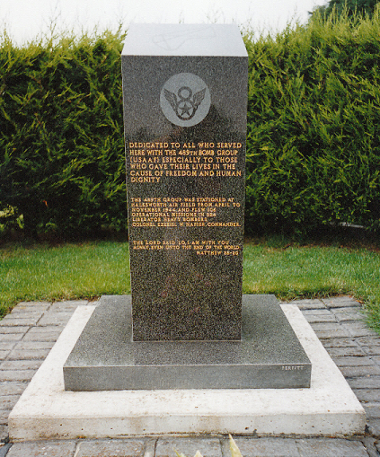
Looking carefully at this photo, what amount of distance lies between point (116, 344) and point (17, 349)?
1.00 meters

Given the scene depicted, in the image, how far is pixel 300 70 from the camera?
20.5 ft

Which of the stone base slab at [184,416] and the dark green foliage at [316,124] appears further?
the dark green foliage at [316,124]

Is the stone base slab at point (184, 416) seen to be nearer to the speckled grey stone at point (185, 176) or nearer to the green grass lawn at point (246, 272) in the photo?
the speckled grey stone at point (185, 176)

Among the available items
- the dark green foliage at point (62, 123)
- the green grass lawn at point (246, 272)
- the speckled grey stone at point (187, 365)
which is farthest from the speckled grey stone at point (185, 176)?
the dark green foliage at point (62, 123)

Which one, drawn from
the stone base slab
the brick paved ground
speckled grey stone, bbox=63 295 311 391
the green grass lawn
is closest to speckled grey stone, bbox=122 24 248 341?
speckled grey stone, bbox=63 295 311 391

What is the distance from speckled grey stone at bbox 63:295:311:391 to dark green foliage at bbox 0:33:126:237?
12.3ft

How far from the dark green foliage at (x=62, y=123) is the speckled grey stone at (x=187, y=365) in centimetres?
375

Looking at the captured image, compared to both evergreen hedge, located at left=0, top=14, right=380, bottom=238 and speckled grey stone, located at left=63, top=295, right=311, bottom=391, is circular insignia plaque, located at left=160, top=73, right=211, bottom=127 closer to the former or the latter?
speckled grey stone, located at left=63, top=295, right=311, bottom=391

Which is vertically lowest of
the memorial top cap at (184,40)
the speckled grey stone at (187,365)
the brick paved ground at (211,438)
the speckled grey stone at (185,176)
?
the brick paved ground at (211,438)

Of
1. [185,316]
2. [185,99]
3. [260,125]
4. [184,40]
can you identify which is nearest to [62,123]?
[260,125]

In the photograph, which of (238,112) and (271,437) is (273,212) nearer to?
(238,112)

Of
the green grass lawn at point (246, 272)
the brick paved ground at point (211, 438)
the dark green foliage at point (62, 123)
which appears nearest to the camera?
the brick paved ground at point (211, 438)

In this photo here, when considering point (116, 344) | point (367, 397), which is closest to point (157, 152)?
point (116, 344)

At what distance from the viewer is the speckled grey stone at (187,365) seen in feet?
8.81
